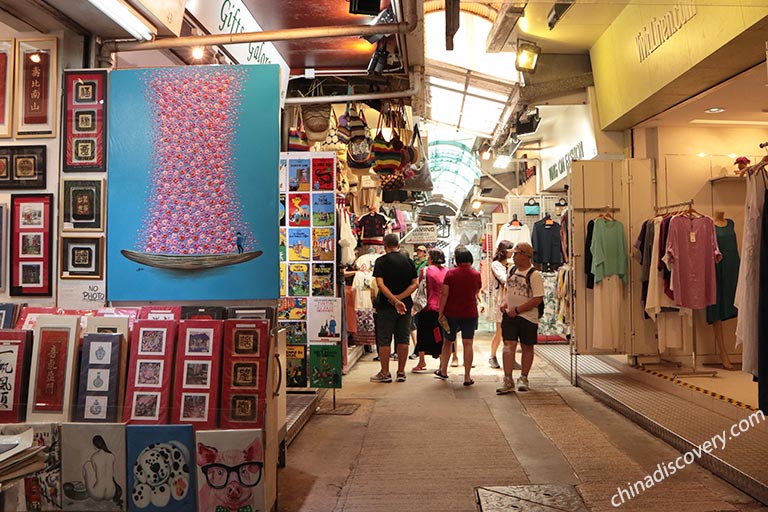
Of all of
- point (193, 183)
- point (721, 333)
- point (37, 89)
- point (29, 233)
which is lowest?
point (721, 333)

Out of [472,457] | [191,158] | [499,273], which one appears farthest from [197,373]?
[499,273]

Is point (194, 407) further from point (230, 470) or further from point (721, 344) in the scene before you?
point (721, 344)

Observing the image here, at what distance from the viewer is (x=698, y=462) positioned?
4.05m

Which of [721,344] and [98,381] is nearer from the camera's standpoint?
[98,381]

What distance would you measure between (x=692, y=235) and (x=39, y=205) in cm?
582

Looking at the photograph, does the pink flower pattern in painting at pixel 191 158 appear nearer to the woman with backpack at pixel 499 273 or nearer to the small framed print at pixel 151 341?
the small framed print at pixel 151 341

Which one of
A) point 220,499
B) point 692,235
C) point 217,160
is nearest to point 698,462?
point 692,235

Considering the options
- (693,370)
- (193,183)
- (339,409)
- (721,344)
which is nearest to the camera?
(193,183)

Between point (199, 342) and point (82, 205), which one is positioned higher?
point (82, 205)

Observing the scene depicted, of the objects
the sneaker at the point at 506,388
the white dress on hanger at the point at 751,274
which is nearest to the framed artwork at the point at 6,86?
the white dress on hanger at the point at 751,274

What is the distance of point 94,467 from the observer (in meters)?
2.81

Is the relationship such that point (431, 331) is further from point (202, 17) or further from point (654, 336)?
point (202, 17)

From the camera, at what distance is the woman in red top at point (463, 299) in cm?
699

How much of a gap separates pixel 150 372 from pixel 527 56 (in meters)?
5.73
